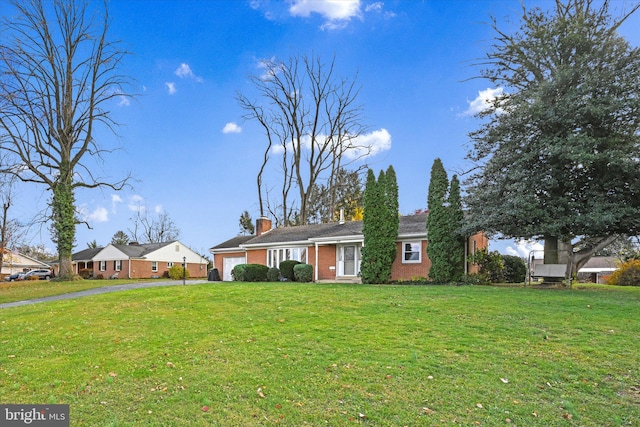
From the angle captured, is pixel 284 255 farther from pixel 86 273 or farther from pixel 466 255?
pixel 86 273

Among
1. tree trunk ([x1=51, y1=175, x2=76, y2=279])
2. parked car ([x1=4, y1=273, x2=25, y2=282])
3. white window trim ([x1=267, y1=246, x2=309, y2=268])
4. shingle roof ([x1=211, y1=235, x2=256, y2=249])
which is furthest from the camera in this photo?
parked car ([x1=4, y1=273, x2=25, y2=282])

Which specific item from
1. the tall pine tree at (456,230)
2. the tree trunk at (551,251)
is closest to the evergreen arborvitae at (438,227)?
the tall pine tree at (456,230)

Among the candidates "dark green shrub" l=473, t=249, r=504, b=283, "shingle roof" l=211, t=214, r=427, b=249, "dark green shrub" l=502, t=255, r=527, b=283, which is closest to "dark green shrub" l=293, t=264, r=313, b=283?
"shingle roof" l=211, t=214, r=427, b=249

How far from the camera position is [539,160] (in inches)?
758

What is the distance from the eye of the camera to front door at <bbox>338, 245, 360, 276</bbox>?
26656 mm

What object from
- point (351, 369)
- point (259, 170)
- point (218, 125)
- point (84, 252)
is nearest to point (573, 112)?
point (351, 369)

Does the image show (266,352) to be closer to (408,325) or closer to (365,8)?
(408,325)

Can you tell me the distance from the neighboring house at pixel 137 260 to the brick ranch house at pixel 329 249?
1689cm

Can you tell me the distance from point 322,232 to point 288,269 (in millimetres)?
3739

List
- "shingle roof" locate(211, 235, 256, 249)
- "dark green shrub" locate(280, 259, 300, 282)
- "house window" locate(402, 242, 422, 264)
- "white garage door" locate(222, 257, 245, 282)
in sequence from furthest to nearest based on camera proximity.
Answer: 1. "shingle roof" locate(211, 235, 256, 249)
2. "white garage door" locate(222, 257, 245, 282)
3. "dark green shrub" locate(280, 259, 300, 282)
4. "house window" locate(402, 242, 422, 264)

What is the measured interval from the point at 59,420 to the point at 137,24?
23048 millimetres

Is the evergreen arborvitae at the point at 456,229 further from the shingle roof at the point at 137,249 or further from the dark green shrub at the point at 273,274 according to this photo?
the shingle roof at the point at 137,249

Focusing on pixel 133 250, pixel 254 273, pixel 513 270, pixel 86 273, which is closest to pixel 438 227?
pixel 513 270

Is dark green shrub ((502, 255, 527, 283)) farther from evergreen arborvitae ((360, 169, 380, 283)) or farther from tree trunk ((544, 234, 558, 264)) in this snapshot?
evergreen arborvitae ((360, 169, 380, 283))
